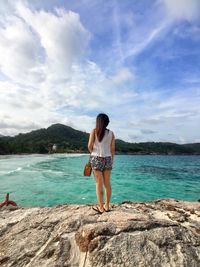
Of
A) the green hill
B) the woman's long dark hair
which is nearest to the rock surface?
the woman's long dark hair

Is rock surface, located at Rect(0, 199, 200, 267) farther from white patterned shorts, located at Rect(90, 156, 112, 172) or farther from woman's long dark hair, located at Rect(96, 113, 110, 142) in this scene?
woman's long dark hair, located at Rect(96, 113, 110, 142)

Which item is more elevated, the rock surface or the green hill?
the green hill

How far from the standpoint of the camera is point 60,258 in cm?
423

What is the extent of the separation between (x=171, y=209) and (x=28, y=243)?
393 centimetres

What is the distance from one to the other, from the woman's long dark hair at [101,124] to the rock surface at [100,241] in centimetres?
187

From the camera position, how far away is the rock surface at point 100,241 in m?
4.04

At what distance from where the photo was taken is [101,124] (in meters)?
5.81

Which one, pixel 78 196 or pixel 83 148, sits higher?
pixel 83 148

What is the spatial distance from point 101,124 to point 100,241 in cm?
263

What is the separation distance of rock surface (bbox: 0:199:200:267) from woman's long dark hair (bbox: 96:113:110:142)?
1873 millimetres

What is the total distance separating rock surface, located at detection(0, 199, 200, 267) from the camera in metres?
4.04

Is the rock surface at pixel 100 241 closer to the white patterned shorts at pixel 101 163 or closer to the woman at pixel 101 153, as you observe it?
the woman at pixel 101 153

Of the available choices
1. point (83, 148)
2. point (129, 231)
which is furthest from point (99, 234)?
point (83, 148)

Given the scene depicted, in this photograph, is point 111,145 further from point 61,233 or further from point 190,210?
point 190,210
